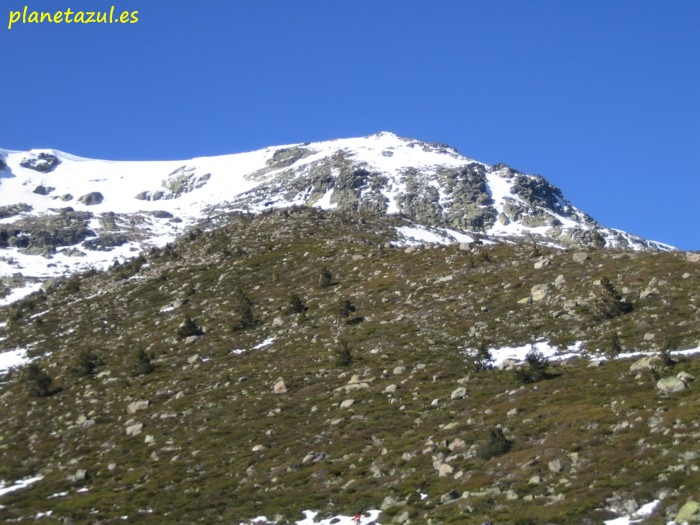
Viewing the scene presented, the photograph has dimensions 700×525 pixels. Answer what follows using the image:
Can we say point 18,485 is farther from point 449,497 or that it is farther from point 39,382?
point 449,497

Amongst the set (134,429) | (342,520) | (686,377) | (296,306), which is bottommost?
(342,520)

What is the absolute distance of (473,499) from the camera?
21.3 m

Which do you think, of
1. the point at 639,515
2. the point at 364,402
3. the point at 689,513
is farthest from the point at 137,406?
the point at 689,513

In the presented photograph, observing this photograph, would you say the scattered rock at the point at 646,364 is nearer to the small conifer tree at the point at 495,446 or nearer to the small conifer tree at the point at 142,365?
the small conifer tree at the point at 495,446

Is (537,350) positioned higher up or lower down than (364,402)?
higher up

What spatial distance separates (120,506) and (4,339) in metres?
41.7

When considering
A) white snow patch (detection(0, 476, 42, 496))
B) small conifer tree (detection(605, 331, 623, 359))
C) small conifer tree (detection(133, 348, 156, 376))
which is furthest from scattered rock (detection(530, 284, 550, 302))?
white snow patch (detection(0, 476, 42, 496))

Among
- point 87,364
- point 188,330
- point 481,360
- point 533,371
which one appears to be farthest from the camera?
point 188,330

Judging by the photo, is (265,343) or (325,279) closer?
(265,343)

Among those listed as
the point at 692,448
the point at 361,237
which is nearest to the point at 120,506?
the point at 692,448

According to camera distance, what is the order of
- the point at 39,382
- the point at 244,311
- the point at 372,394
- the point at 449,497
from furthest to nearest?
the point at 244,311, the point at 39,382, the point at 372,394, the point at 449,497

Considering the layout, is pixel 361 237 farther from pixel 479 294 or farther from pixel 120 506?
pixel 120 506

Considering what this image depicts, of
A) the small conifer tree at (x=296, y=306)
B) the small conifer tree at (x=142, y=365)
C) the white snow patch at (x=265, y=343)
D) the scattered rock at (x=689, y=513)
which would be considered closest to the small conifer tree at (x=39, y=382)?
the small conifer tree at (x=142, y=365)

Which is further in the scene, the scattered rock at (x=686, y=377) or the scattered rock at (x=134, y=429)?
the scattered rock at (x=134, y=429)
